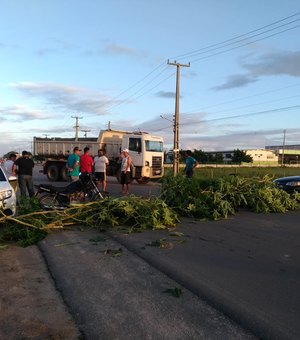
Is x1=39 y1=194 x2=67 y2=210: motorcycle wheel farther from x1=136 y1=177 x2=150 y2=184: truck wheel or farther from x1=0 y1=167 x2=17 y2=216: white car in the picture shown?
x1=136 y1=177 x2=150 y2=184: truck wheel

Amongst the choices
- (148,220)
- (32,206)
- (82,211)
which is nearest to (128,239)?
(148,220)

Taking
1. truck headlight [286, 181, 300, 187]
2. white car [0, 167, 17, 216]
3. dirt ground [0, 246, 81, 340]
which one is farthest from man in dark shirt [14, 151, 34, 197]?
truck headlight [286, 181, 300, 187]

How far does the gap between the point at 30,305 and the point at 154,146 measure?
23.5 metres

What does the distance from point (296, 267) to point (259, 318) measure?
2259 millimetres

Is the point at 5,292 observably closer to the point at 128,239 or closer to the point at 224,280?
the point at 224,280

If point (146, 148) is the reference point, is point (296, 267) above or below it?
below

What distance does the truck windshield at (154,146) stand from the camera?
27783 millimetres

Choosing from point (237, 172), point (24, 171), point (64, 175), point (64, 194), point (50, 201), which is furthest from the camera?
point (64, 175)

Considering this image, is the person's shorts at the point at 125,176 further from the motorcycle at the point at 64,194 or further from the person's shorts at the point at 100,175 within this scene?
the motorcycle at the point at 64,194

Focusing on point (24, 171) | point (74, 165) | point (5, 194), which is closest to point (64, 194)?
point (5, 194)

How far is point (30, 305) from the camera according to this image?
496cm

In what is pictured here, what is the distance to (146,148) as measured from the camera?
90.5ft

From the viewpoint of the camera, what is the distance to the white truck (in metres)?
27.6

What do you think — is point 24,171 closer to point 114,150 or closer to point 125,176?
point 125,176
